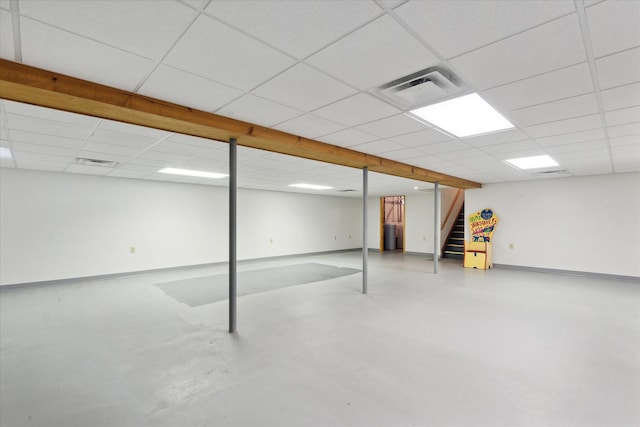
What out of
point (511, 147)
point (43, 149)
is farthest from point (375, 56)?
point (43, 149)

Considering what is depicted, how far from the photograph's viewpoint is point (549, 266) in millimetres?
7109

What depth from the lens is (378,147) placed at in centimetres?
413

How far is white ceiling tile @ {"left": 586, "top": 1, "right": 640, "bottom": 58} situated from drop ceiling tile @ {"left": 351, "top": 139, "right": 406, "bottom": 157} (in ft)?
7.35

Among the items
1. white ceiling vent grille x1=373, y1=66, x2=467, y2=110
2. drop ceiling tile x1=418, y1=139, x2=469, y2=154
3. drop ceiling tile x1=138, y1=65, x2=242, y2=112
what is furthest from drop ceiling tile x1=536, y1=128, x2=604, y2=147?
drop ceiling tile x1=138, y1=65, x2=242, y2=112

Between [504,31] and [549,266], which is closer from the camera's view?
[504,31]

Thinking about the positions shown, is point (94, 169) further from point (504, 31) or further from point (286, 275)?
point (504, 31)

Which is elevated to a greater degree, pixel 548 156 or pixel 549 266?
pixel 548 156

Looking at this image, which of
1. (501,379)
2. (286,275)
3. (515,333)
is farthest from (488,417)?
(286,275)

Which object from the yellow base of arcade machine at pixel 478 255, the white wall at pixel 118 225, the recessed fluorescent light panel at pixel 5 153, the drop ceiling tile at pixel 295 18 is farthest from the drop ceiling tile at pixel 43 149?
the yellow base of arcade machine at pixel 478 255

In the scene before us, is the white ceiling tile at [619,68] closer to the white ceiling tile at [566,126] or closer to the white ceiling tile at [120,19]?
the white ceiling tile at [566,126]

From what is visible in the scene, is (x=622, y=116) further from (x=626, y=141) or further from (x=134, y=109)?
(x=134, y=109)

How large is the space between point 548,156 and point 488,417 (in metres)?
4.34

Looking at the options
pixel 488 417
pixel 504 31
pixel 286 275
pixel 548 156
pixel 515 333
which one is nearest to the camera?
pixel 504 31

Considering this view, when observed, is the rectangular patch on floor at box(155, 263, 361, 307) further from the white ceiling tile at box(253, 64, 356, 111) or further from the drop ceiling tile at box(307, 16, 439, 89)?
the drop ceiling tile at box(307, 16, 439, 89)
